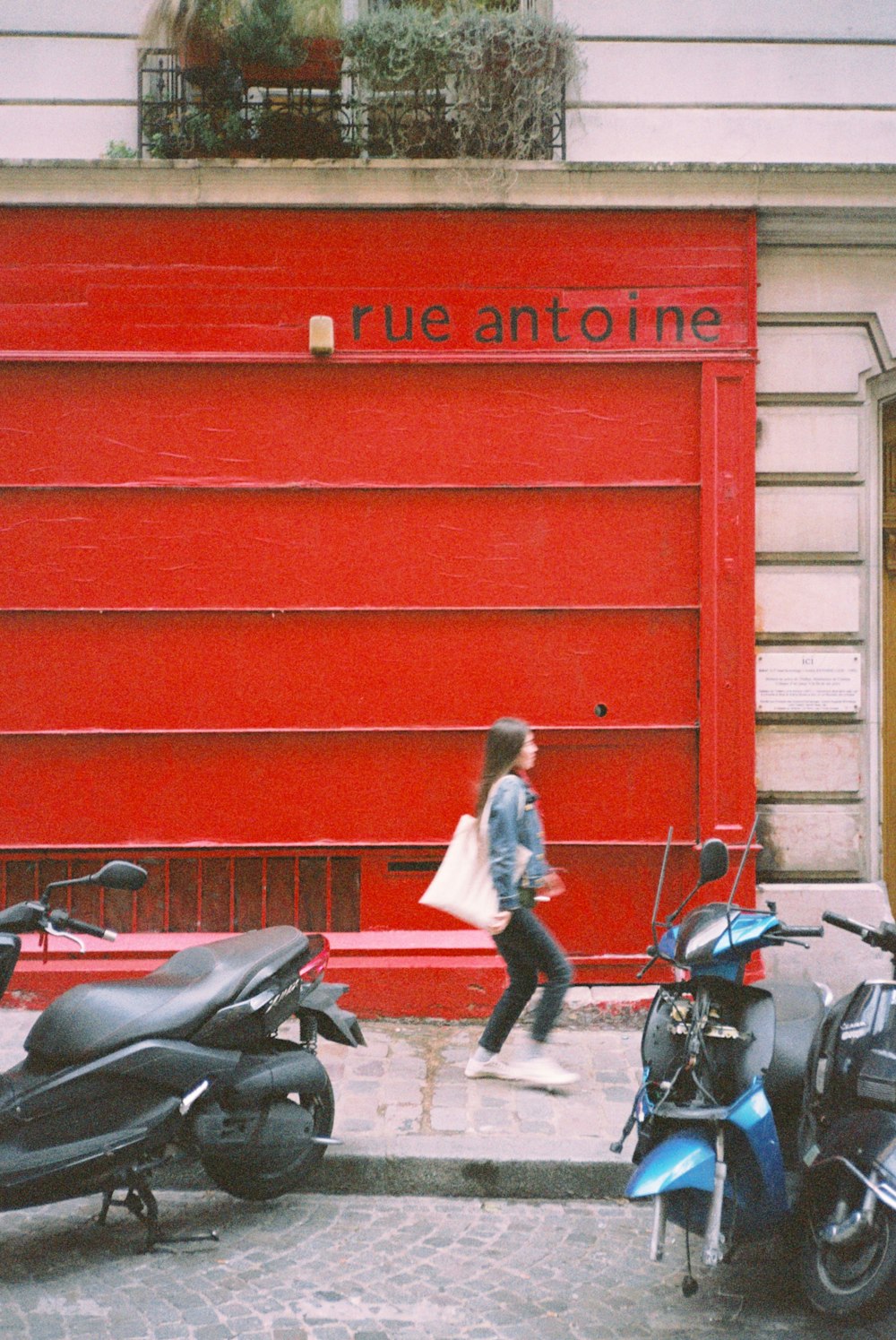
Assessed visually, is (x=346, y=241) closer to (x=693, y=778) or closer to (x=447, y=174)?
(x=447, y=174)

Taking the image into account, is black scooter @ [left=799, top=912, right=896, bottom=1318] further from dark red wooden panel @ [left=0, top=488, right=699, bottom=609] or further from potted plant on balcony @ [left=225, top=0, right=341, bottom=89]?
potted plant on balcony @ [left=225, top=0, right=341, bottom=89]

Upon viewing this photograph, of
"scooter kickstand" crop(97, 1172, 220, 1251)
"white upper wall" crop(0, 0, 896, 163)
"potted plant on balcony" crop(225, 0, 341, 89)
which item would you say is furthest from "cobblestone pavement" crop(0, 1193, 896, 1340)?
"potted plant on balcony" crop(225, 0, 341, 89)

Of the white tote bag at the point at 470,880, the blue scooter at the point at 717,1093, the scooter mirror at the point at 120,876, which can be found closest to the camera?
the blue scooter at the point at 717,1093

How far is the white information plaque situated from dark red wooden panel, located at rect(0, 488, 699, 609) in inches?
26.7

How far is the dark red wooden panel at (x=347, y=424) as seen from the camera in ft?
23.2

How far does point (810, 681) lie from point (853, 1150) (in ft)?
12.9

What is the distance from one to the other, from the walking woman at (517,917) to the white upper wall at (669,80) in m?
3.54

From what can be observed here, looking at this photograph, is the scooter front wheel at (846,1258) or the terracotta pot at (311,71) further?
the terracotta pot at (311,71)

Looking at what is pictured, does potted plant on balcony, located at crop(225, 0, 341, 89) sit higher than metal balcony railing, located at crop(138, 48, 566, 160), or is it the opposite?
potted plant on balcony, located at crop(225, 0, 341, 89)

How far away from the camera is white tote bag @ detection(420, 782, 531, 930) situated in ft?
19.3

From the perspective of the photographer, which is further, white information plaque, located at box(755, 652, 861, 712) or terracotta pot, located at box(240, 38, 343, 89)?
white information plaque, located at box(755, 652, 861, 712)

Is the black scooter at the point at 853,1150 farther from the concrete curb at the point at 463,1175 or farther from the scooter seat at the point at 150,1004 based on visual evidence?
the scooter seat at the point at 150,1004

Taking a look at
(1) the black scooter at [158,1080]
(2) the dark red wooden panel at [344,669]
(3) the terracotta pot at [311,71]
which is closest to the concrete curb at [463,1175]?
(1) the black scooter at [158,1080]

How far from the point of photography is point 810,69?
23.8 feet
